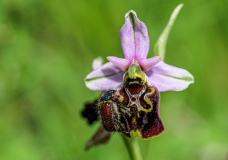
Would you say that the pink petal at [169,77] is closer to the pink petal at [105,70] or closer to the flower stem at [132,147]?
the pink petal at [105,70]

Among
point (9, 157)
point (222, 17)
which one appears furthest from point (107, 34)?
point (9, 157)

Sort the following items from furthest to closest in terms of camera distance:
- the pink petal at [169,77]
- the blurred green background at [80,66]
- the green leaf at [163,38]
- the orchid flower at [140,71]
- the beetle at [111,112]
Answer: the blurred green background at [80,66], the green leaf at [163,38], the pink petal at [169,77], the orchid flower at [140,71], the beetle at [111,112]

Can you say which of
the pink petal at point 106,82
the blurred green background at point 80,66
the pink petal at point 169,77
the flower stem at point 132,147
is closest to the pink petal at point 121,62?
the pink petal at point 106,82

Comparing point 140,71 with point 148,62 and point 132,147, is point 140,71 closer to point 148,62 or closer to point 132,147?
point 148,62

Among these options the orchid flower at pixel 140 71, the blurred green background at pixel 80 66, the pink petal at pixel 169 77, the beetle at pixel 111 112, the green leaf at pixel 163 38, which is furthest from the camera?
the blurred green background at pixel 80 66

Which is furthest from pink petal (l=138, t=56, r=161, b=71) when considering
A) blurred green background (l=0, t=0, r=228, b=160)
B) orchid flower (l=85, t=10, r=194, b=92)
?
blurred green background (l=0, t=0, r=228, b=160)

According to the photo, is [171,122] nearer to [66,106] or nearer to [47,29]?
[66,106]

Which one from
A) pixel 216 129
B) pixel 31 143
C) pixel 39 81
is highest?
pixel 39 81
